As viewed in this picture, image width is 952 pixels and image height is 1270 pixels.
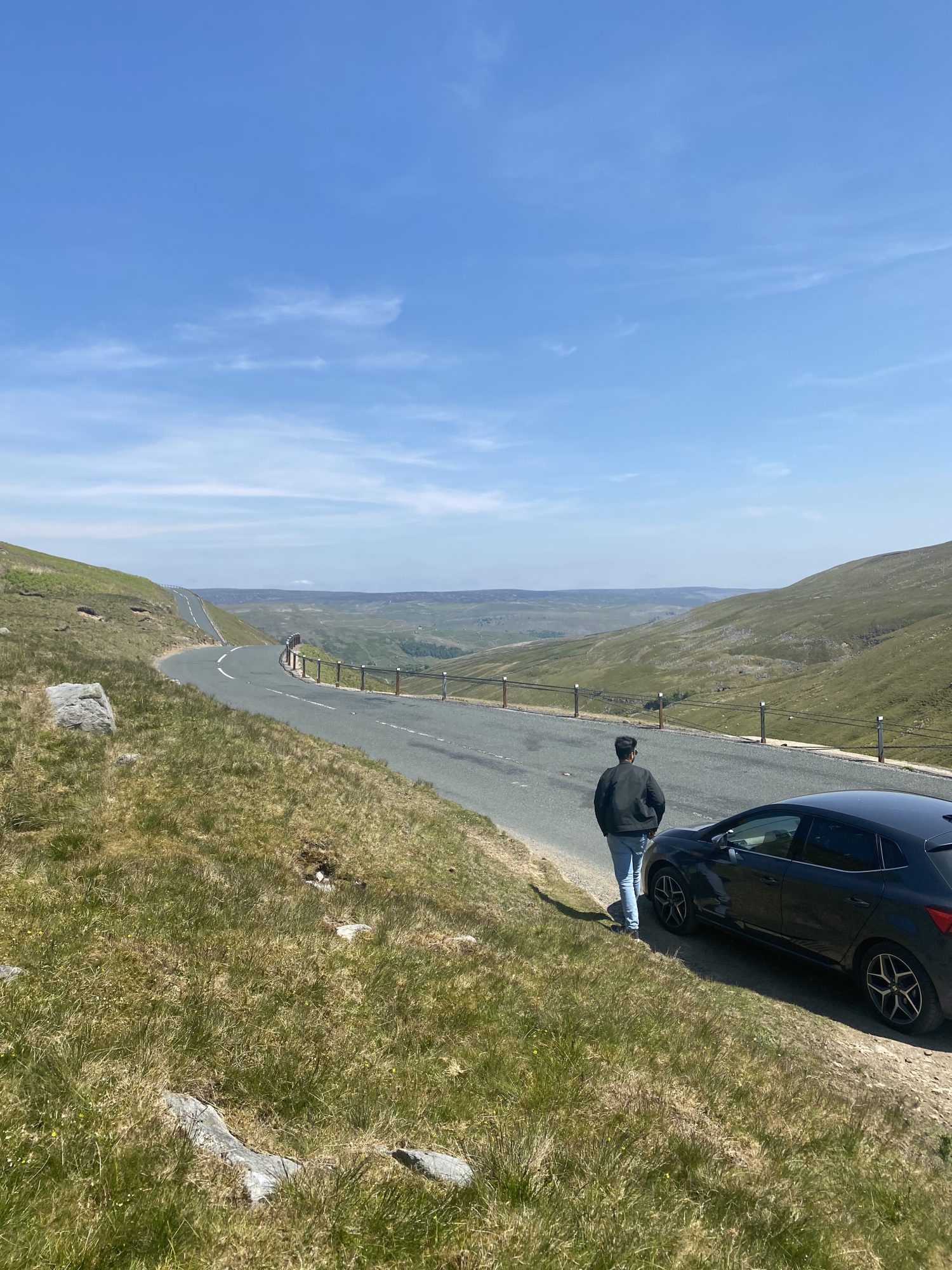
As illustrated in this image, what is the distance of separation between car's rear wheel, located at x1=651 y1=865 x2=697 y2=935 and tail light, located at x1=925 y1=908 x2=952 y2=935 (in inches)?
116

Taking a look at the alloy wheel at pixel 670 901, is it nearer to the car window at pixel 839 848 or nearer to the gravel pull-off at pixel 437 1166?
the car window at pixel 839 848

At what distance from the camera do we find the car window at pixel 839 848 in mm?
6797

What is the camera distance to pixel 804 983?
7504 mm

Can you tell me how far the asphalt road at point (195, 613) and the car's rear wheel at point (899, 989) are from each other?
212 ft

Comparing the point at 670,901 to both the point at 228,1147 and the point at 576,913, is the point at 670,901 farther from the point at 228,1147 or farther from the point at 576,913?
the point at 228,1147

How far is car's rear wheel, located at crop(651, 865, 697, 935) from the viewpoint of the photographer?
8602 millimetres

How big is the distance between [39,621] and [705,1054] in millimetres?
44076

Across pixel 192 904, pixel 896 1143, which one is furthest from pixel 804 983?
pixel 192 904

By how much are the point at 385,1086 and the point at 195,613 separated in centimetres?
9581

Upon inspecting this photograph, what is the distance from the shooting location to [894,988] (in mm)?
6426

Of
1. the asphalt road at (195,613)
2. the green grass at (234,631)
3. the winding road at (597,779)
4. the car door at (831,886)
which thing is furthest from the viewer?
the green grass at (234,631)

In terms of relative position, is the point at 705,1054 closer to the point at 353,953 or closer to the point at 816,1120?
the point at 816,1120

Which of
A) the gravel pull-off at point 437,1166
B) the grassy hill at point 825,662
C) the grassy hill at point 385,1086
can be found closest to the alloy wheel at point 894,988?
the grassy hill at point 385,1086

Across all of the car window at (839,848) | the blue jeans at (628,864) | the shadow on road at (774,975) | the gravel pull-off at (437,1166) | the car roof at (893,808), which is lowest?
the shadow on road at (774,975)
